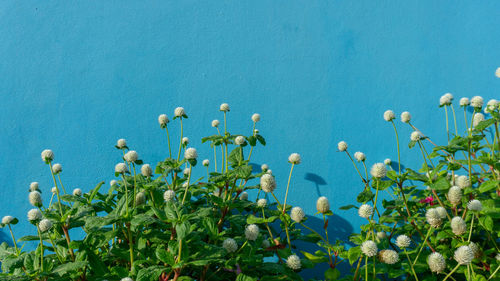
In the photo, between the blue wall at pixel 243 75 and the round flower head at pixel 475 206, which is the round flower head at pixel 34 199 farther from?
the round flower head at pixel 475 206

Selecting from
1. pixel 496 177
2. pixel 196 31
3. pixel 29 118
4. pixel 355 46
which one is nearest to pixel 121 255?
pixel 29 118

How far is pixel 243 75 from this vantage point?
279 cm

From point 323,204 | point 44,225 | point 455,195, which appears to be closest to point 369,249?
point 323,204

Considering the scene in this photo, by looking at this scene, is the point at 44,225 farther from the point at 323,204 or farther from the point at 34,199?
the point at 323,204

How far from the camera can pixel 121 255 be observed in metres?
1.50

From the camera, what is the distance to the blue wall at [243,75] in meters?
2.59

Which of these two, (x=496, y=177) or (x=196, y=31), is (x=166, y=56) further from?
(x=496, y=177)

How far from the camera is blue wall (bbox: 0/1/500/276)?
8.50 ft

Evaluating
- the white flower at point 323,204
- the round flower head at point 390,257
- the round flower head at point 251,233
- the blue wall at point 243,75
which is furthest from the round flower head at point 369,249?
the blue wall at point 243,75

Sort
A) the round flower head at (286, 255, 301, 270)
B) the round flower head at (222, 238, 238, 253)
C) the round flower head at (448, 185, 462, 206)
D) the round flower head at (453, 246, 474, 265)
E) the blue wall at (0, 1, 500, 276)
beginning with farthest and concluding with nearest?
the blue wall at (0, 1, 500, 276), the round flower head at (448, 185, 462, 206), the round flower head at (286, 255, 301, 270), the round flower head at (222, 238, 238, 253), the round flower head at (453, 246, 474, 265)

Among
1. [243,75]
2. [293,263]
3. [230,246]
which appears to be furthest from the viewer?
[243,75]

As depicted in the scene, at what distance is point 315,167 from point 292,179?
0.22 m

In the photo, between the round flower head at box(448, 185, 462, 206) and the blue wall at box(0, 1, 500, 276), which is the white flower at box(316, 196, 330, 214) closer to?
the round flower head at box(448, 185, 462, 206)

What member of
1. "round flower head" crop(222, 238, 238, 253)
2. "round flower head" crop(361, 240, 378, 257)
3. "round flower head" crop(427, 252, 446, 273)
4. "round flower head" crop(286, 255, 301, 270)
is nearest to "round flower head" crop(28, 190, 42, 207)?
"round flower head" crop(222, 238, 238, 253)
